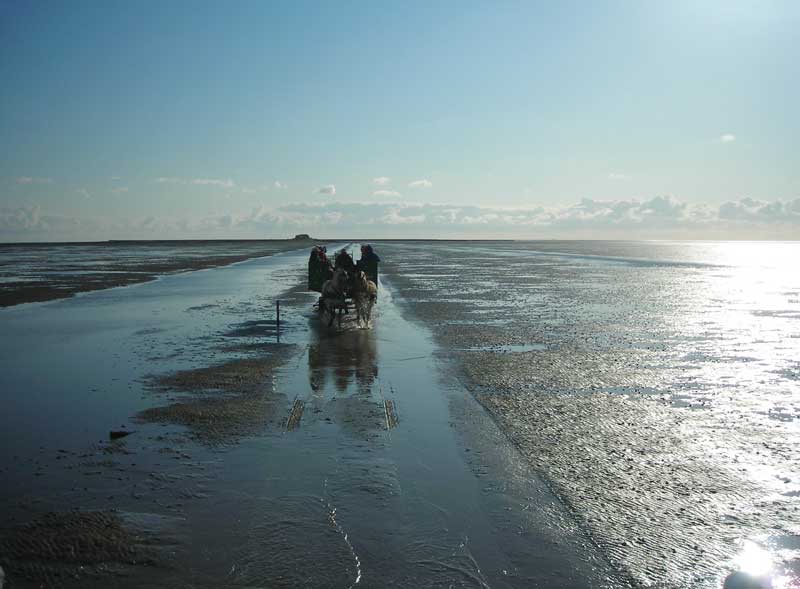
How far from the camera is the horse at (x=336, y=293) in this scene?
55.4 ft

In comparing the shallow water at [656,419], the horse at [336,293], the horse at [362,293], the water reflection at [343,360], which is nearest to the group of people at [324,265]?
the horse at [336,293]

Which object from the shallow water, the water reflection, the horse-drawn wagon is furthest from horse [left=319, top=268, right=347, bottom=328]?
the shallow water

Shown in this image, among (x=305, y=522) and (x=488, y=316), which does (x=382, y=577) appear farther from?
(x=488, y=316)

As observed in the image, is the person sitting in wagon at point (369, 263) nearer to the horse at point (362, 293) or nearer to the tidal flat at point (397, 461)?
the horse at point (362, 293)

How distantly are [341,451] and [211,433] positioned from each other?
5.84 feet

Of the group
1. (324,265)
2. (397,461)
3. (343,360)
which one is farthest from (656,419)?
(324,265)

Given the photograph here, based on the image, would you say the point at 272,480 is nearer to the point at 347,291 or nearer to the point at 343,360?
the point at 343,360

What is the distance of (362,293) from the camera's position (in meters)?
16.7

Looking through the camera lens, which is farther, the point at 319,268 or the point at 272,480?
the point at 319,268

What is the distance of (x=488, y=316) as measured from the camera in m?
19.7

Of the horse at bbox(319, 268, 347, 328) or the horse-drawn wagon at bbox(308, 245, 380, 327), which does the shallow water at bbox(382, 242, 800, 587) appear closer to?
the horse-drawn wagon at bbox(308, 245, 380, 327)

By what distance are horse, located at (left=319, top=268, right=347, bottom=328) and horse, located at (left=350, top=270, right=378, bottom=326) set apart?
0.31 meters

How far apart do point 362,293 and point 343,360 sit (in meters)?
4.64

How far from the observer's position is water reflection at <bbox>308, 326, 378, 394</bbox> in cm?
1034
